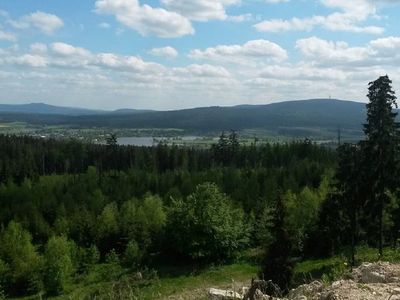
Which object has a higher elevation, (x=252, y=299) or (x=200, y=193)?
(x=252, y=299)

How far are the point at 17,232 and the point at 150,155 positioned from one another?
7025cm

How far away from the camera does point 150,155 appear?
12331 centimetres

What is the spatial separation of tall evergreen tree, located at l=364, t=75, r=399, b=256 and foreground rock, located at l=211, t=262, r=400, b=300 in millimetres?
26660

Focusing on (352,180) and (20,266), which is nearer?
(352,180)

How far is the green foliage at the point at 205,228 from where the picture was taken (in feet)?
159

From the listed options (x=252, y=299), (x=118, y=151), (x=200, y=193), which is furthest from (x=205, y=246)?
(x=118, y=151)

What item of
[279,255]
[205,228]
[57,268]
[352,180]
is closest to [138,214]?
[205,228]

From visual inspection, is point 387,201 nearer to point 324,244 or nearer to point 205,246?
point 324,244

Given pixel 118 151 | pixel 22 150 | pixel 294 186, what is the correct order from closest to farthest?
pixel 294 186 → pixel 118 151 → pixel 22 150

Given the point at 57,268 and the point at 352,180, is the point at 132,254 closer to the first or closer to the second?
the point at 57,268

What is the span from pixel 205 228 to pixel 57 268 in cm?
1412

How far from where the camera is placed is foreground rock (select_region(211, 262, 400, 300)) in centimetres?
976

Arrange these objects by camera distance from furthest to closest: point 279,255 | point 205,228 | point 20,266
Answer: point 205,228
point 20,266
point 279,255

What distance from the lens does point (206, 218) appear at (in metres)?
48.5
